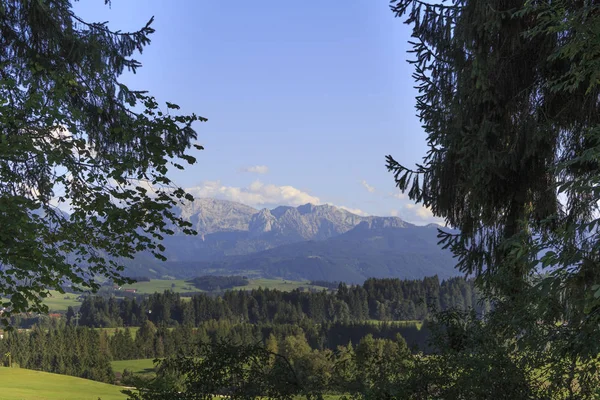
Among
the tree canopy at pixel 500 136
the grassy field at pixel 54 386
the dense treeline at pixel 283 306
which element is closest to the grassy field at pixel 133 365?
the dense treeline at pixel 283 306

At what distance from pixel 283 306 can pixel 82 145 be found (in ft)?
460

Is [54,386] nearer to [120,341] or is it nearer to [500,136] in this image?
[500,136]

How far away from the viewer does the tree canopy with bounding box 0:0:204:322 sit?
33.1ft

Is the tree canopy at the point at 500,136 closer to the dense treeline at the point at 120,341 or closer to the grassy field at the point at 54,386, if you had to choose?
the grassy field at the point at 54,386

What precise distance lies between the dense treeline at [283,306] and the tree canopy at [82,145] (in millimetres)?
128296

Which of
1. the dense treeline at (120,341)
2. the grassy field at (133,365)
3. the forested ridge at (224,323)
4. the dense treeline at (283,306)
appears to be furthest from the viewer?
the dense treeline at (283,306)

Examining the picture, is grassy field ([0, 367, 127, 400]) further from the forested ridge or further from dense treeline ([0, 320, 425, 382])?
the forested ridge

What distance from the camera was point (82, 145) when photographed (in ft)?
35.2

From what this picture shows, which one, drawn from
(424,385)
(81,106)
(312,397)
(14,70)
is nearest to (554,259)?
(424,385)

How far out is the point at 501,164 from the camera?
10.1 metres

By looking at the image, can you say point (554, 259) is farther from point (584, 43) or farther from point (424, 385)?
point (424, 385)

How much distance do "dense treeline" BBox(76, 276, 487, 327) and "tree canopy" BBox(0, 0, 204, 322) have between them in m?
128

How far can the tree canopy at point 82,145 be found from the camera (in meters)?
10.1

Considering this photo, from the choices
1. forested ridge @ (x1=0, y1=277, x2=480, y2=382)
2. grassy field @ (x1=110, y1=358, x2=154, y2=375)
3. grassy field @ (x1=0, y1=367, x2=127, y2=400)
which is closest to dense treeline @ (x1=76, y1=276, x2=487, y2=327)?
forested ridge @ (x1=0, y1=277, x2=480, y2=382)
